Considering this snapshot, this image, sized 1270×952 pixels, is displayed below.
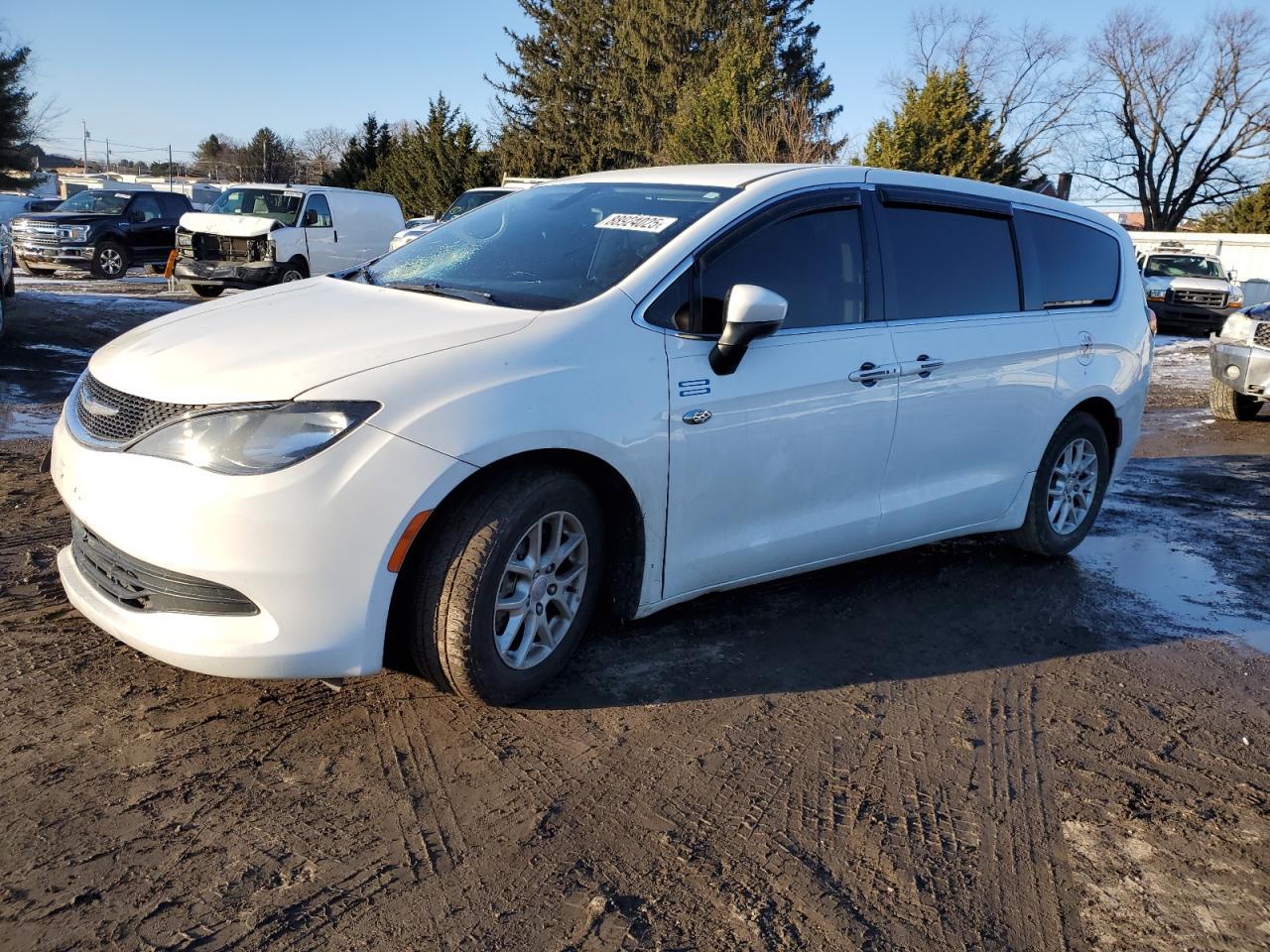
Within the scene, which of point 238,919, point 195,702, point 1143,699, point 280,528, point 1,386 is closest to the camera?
point 238,919

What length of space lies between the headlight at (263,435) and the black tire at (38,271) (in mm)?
20115

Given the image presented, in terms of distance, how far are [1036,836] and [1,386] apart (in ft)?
28.6

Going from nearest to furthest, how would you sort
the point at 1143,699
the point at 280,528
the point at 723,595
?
the point at 280,528, the point at 1143,699, the point at 723,595

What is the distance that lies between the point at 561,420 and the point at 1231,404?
993 centimetres

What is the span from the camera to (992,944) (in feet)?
8.43

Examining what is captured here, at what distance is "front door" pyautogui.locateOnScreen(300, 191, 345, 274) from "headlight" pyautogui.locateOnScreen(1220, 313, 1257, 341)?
12.7 metres

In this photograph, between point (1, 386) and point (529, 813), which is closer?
point (529, 813)

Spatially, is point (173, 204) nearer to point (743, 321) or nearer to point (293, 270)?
point (293, 270)

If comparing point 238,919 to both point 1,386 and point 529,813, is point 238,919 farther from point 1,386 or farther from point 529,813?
point 1,386

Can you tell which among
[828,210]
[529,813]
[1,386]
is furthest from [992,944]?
[1,386]

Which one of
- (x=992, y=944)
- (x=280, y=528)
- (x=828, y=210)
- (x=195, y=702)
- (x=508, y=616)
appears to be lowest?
(x=992, y=944)

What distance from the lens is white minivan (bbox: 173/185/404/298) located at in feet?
55.0

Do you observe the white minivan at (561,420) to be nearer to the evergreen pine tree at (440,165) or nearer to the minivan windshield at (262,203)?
the minivan windshield at (262,203)

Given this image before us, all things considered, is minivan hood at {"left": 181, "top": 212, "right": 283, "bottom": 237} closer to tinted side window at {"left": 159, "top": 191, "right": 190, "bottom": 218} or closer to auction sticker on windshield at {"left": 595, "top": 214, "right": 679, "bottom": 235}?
tinted side window at {"left": 159, "top": 191, "right": 190, "bottom": 218}
